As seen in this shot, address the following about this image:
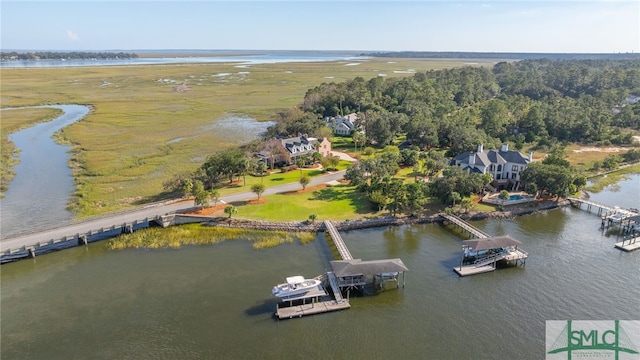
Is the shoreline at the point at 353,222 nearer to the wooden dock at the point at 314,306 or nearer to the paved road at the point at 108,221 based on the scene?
the paved road at the point at 108,221

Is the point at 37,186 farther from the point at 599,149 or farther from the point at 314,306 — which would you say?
the point at 599,149

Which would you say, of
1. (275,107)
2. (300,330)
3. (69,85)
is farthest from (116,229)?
(69,85)

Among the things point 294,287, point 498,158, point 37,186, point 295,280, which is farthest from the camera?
point 37,186

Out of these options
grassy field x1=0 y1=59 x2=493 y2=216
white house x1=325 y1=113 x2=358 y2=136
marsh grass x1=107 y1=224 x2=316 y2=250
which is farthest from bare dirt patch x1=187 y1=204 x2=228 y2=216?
white house x1=325 y1=113 x2=358 y2=136

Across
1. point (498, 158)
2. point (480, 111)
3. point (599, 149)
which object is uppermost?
point (480, 111)

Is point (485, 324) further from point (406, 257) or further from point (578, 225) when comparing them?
point (578, 225)

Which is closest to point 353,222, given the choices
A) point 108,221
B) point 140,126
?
point 108,221

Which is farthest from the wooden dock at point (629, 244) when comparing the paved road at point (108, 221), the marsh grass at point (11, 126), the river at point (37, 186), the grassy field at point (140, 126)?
the marsh grass at point (11, 126)
